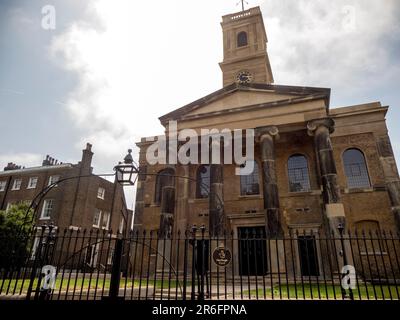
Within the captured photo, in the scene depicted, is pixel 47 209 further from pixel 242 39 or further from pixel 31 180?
pixel 242 39

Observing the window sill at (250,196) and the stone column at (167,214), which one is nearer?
the stone column at (167,214)

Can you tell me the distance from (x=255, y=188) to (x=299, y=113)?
570 centimetres

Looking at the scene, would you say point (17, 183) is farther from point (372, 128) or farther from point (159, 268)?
point (372, 128)

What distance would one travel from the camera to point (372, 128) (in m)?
17.7

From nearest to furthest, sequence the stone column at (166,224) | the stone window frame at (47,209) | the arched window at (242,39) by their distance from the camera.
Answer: the stone column at (166,224)
the stone window frame at (47,209)
the arched window at (242,39)

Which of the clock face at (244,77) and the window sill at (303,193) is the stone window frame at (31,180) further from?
the window sill at (303,193)

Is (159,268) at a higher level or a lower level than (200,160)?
lower

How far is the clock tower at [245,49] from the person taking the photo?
26.6m

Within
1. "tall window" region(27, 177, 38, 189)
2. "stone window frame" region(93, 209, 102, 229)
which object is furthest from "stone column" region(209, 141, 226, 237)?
"tall window" region(27, 177, 38, 189)

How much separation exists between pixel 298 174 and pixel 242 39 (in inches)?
684

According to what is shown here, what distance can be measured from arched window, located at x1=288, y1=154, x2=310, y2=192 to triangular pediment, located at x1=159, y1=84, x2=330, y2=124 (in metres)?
3.97

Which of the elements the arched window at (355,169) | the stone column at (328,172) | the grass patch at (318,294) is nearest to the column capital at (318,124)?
the stone column at (328,172)

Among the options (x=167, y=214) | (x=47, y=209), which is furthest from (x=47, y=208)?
(x=167, y=214)
